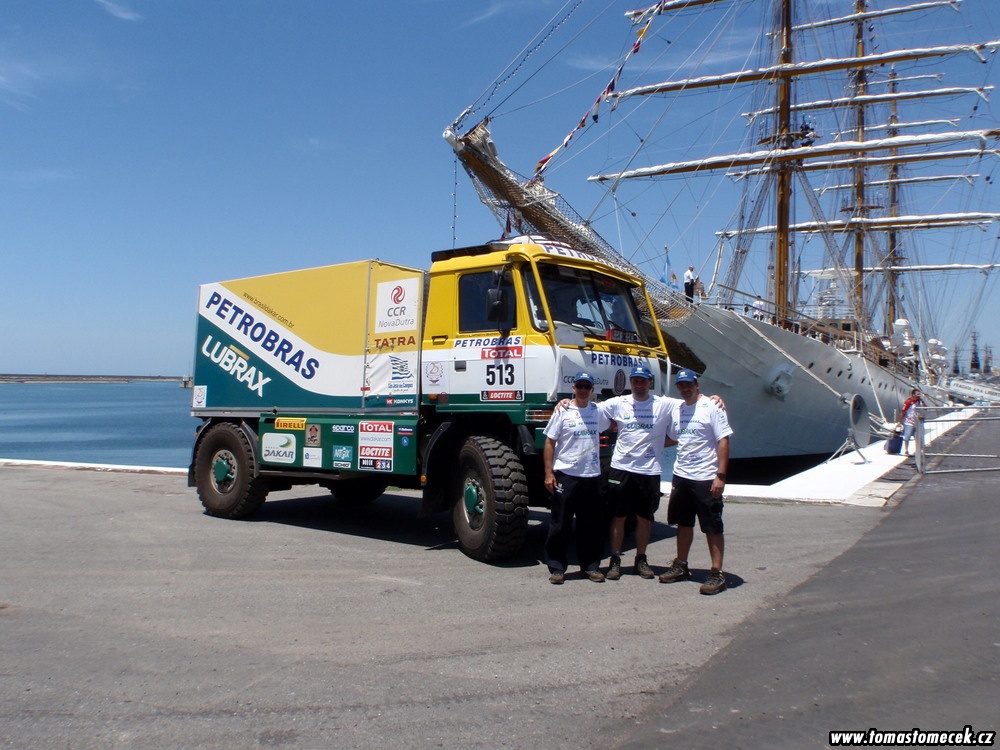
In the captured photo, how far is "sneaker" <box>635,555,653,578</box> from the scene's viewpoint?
657cm

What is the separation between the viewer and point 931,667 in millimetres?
4156

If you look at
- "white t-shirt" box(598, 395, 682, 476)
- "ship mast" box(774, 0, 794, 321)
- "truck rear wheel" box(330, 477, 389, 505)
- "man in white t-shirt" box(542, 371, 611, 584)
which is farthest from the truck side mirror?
"ship mast" box(774, 0, 794, 321)

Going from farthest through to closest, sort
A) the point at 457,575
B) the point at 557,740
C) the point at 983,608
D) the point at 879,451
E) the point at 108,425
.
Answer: the point at 108,425
the point at 879,451
the point at 457,575
the point at 983,608
the point at 557,740

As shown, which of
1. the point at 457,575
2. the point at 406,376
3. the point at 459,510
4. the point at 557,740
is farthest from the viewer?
the point at 406,376

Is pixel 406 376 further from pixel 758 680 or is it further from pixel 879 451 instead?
pixel 879 451

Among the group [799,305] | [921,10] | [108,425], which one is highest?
[921,10]

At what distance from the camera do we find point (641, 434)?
6.46 metres

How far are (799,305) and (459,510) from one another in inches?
1056

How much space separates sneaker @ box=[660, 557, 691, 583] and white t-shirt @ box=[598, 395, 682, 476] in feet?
2.38

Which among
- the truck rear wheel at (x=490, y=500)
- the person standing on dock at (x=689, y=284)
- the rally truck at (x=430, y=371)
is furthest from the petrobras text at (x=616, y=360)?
the person standing on dock at (x=689, y=284)

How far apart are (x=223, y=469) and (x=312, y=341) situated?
2.18m

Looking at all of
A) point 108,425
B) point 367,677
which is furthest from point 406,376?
point 108,425

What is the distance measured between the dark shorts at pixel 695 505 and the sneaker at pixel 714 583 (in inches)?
12.0

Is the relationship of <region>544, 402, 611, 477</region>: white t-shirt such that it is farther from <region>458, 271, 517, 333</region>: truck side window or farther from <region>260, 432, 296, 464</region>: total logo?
<region>260, 432, 296, 464</region>: total logo
